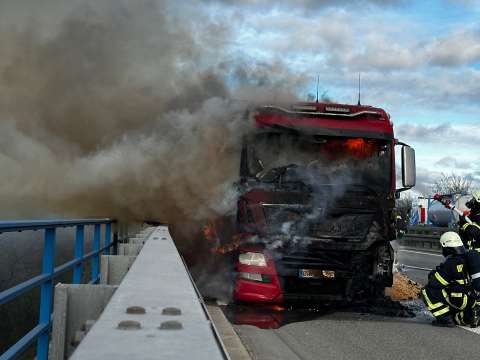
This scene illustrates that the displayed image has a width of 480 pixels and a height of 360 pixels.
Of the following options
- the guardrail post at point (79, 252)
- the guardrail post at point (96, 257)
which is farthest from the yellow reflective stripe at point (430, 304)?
the guardrail post at point (79, 252)

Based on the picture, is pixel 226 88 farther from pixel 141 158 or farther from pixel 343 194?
pixel 343 194

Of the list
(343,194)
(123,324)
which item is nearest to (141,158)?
(343,194)

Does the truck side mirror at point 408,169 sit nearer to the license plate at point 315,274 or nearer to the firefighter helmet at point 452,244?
the firefighter helmet at point 452,244

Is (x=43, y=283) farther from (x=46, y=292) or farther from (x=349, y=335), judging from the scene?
(x=349, y=335)

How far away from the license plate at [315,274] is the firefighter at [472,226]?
6.96 ft

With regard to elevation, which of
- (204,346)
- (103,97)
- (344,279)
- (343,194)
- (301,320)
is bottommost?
(301,320)

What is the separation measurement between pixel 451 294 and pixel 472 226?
52.2 inches

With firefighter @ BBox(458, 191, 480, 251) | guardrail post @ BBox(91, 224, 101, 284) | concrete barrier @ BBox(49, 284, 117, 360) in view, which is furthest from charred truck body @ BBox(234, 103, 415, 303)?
concrete barrier @ BBox(49, 284, 117, 360)

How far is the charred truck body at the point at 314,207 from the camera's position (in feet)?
26.6

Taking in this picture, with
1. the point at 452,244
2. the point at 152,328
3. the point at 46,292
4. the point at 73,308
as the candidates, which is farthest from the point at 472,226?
the point at 152,328

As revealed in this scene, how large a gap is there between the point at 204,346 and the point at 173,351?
104mm

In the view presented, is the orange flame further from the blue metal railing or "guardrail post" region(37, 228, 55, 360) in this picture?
"guardrail post" region(37, 228, 55, 360)

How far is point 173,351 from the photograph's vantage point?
1430 mm

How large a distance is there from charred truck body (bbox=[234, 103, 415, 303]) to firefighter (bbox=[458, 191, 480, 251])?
96cm
